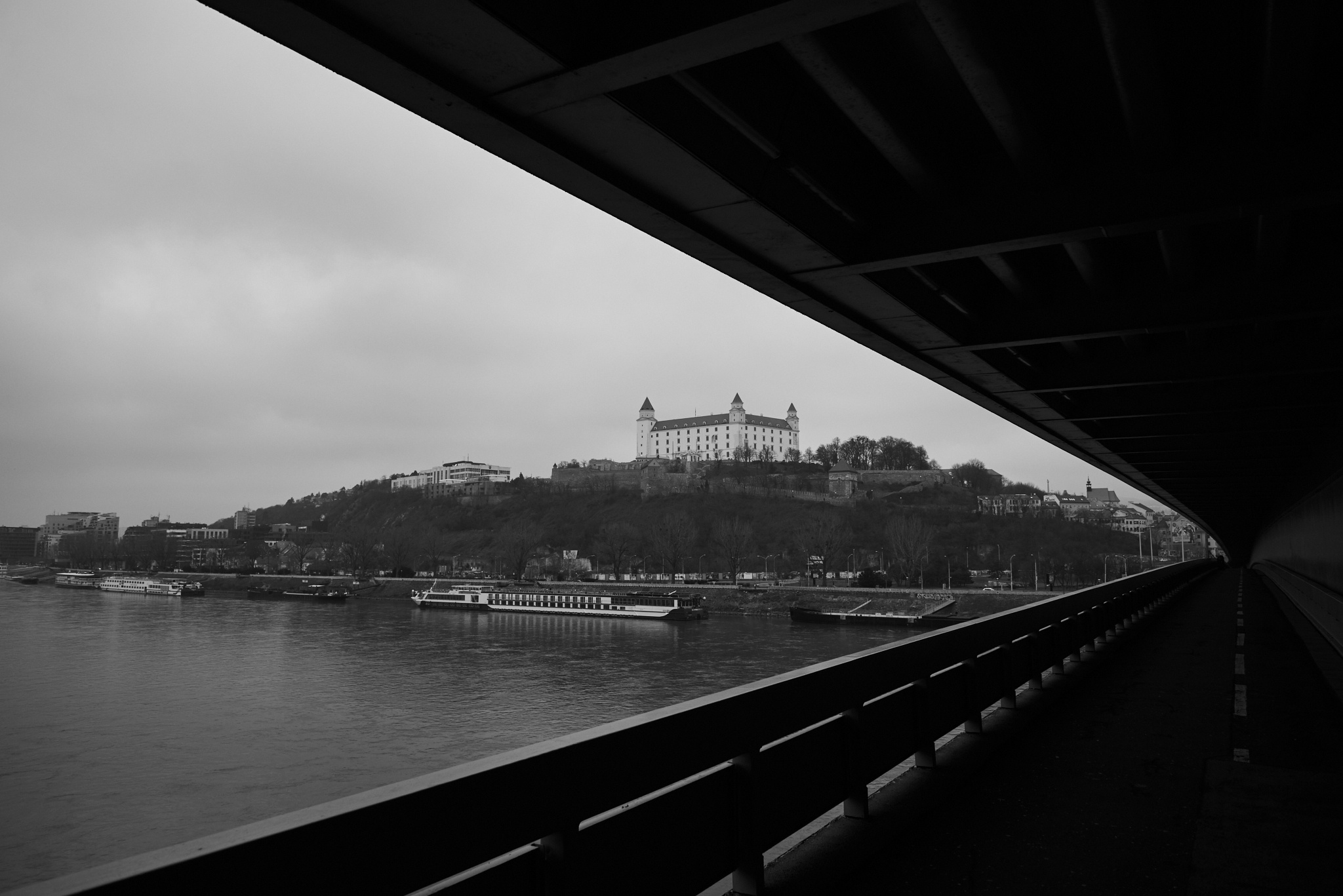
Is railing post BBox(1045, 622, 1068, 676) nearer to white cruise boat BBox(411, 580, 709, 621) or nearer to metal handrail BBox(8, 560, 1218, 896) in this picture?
metal handrail BBox(8, 560, 1218, 896)

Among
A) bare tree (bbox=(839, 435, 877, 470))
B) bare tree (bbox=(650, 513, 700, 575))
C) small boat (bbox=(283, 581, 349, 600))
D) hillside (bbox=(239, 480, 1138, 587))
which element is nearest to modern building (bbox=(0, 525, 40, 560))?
hillside (bbox=(239, 480, 1138, 587))

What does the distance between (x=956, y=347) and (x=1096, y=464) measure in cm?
1452

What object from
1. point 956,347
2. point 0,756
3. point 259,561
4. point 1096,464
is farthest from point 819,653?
point 259,561

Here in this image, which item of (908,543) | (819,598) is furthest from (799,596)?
(908,543)

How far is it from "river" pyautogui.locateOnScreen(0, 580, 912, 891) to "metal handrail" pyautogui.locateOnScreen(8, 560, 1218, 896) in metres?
12.2

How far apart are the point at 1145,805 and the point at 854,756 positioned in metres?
2.21

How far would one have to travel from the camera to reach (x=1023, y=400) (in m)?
12.1

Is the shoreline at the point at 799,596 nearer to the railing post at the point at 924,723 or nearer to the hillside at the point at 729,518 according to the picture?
the hillside at the point at 729,518

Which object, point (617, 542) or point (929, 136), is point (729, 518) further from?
point (929, 136)

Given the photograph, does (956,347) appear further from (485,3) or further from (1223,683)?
(485,3)

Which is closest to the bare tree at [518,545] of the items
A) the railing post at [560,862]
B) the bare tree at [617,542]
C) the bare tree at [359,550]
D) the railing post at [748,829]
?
the bare tree at [617,542]

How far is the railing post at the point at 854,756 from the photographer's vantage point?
16.1 feet

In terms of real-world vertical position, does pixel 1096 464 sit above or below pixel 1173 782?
above

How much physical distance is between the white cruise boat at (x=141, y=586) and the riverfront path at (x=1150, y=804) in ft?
371
